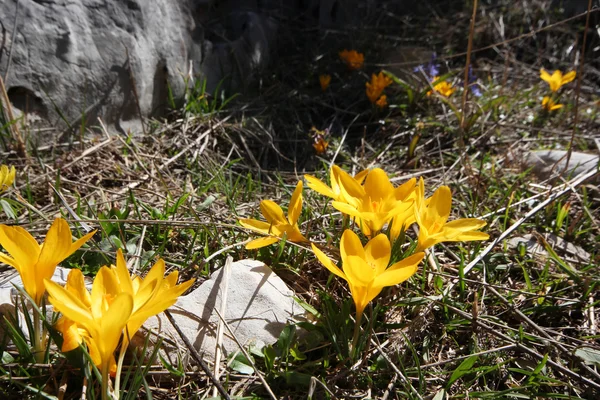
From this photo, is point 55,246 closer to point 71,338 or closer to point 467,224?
point 71,338

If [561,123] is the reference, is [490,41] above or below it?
above

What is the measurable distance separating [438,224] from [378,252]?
0.80 feet

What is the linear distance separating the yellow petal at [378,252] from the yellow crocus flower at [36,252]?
0.63 meters

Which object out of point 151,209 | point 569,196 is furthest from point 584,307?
point 151,209

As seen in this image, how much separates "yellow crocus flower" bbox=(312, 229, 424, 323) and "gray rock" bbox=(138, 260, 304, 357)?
288 millimetres

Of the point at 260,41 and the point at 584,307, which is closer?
the point at 584,307

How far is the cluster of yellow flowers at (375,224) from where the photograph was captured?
1132mm

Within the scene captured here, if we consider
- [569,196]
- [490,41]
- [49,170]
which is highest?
[490,41]

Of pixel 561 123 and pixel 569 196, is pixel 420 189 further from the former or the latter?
pixel 561 123

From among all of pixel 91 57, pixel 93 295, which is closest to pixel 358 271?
pixel 93 295

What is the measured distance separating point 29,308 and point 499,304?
4.46ft

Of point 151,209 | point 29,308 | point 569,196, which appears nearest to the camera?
point 29,308

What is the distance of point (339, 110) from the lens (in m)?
3.08

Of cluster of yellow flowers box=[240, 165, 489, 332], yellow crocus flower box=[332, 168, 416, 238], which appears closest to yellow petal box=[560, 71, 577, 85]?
cluster of yellow flowers box=[240, 165, 489, 332]
